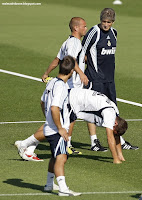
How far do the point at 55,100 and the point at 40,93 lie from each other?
9644 mm

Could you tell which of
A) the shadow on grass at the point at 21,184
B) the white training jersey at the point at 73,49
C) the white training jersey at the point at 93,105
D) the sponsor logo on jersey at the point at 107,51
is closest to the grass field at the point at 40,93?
the shadow on grass at the point at 21,184

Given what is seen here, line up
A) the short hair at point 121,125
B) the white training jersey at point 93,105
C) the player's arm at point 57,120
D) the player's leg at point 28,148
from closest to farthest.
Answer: the player's arm at point 57,120 < the white training jersey at point 93,105 < the short hair at point 121,125 < the player's leg at point 28,148

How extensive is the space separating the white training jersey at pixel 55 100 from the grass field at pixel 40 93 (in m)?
0.94

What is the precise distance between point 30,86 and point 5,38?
9.04m

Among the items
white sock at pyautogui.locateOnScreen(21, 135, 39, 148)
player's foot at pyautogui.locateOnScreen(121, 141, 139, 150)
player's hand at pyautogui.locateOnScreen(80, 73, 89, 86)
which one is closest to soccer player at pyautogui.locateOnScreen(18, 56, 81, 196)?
white sock at pyautogui.locateOnScreen(21, 135, 39, 148)

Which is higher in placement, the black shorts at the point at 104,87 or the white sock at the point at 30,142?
the black shorts at the point at 104,87

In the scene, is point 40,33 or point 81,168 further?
point 40,33

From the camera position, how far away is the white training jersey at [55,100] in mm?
10781

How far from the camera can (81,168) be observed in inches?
503

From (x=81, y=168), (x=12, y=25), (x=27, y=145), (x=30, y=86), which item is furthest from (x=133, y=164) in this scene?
(x=12, y=25)

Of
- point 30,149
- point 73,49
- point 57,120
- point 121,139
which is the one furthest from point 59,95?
point 121,139

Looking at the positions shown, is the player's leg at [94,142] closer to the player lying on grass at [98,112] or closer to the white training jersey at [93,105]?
the player lying on grass at [98,112]

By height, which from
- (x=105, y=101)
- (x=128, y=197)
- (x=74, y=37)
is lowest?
(x=128, y=197)

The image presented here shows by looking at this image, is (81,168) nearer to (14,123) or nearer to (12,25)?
(14,123)
